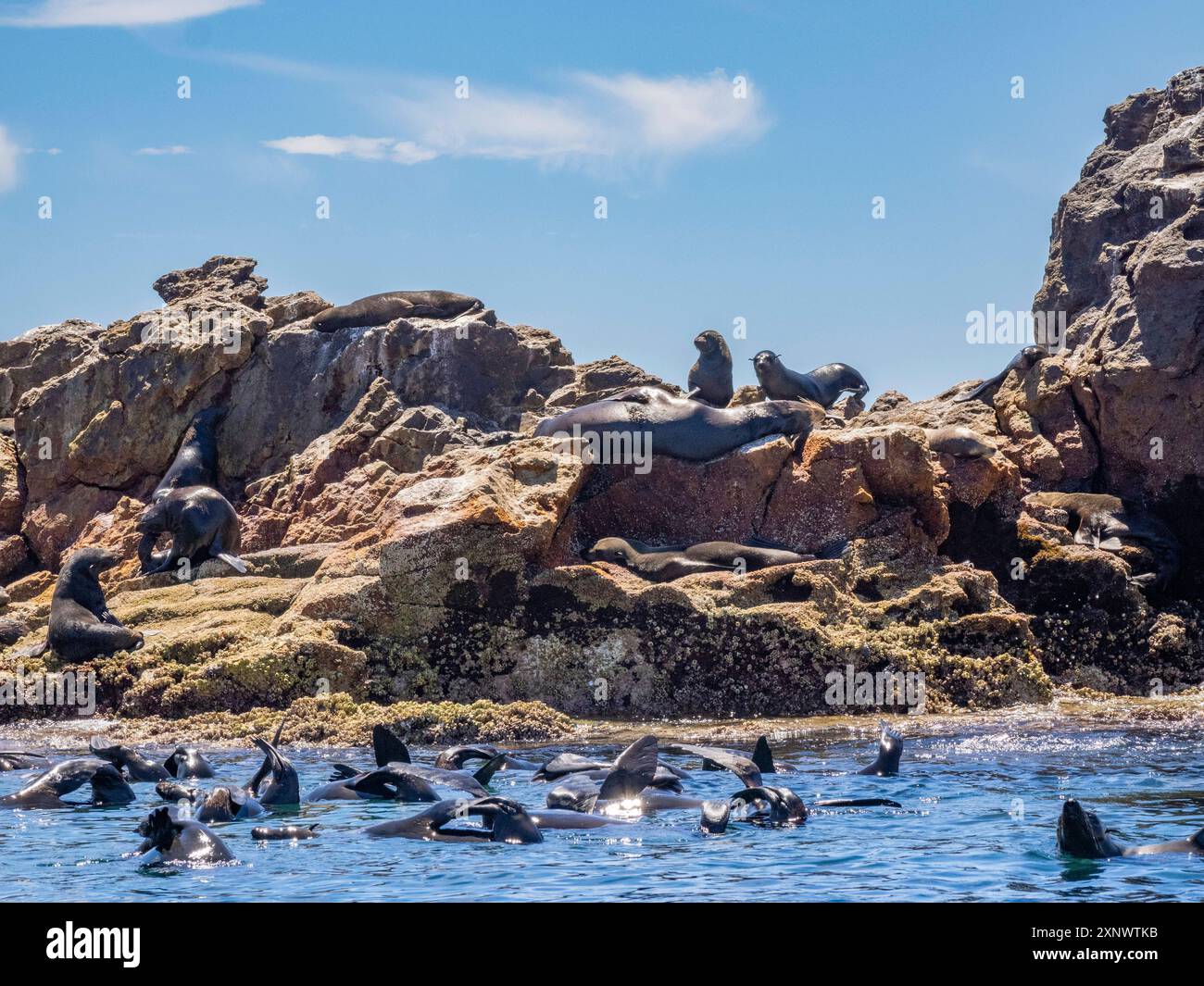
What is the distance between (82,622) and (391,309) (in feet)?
31.0

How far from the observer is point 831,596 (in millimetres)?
13531

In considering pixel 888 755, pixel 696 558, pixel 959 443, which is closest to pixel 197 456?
pixel 696 558

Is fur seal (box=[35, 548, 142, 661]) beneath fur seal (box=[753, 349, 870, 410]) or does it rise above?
beneath

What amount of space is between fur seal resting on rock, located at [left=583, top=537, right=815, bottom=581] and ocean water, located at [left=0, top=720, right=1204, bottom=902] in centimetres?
466

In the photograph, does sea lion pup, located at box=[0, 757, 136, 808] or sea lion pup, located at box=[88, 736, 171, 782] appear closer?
sea lion pup, located at box=[0, 757, 136, 808]

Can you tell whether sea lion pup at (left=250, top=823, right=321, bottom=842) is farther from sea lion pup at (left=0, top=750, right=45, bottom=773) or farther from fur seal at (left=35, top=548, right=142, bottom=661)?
fur seal at (left=35, top=548, right=142, bottom=661)

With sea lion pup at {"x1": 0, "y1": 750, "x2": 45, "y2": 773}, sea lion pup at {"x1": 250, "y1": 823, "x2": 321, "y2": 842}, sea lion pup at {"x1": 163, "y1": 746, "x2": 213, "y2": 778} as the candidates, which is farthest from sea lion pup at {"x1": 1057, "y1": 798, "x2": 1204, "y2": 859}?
sea lion pup at {"x1": 0, "y1": 750, "x2": 45, "y2": 773}

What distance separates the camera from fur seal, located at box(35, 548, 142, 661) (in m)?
13.4

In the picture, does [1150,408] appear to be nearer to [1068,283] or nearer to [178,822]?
[1068,283]

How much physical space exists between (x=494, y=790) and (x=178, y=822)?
2.50m

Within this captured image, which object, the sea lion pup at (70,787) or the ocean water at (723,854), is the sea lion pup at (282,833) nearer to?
the ocean water at (723,854)

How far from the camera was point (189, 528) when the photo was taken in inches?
677

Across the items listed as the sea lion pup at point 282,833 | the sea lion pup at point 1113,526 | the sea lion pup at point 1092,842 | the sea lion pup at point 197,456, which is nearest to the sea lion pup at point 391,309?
the sea lion pup at point 197,456
